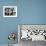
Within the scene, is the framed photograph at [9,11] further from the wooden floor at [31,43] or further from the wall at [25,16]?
the wooden floor at [31,43]

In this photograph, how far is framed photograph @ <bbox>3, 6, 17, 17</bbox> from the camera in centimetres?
368

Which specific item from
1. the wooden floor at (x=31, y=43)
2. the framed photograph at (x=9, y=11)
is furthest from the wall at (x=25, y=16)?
the wooden floor at (x=31, y=43)

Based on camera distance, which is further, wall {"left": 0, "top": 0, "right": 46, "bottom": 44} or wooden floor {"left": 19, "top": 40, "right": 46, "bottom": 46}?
wall {"left": 0, "top": 0, "right": 46, "bottom": 44}

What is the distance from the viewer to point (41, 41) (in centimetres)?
354

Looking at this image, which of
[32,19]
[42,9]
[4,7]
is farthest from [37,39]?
[4,7]

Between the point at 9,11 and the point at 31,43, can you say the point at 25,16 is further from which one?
the point at 31,43

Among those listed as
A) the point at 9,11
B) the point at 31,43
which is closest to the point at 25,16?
the point at 9,11

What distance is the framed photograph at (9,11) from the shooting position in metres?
3.68

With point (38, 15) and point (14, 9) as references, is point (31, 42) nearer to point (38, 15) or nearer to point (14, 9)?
point (38, 15)

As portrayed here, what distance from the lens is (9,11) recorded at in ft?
12.1

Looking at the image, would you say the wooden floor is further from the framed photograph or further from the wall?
the framed photograph

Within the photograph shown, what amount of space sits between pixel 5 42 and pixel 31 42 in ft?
2.43

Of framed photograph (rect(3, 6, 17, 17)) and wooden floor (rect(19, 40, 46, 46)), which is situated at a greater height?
framed photograph (rect(3, 6, 17, 17))

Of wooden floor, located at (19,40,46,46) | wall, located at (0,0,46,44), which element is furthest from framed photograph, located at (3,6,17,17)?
wooden floor, located at (19,40,46,46)
